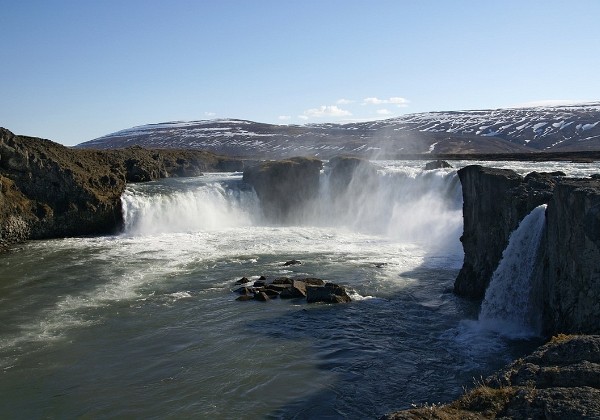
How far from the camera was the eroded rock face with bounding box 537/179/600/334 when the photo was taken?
440 inches

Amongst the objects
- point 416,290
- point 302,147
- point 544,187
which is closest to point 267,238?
point 416,290

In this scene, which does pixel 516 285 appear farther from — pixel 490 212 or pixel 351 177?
pixel 351 177

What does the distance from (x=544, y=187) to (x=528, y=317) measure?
14.5 feet

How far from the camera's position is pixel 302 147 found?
115688mm

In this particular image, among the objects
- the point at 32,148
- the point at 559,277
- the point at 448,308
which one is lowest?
the point at 448,308

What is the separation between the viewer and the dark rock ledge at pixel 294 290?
19.3 m

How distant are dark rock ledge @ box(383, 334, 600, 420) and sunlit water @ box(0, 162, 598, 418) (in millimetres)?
4102

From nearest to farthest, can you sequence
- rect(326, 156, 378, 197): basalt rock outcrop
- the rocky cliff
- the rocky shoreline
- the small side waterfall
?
the rocky shoreline < the rocky cliff < the small side waterfall < rect(326, 156, 378, 197): basalt rock outcrop

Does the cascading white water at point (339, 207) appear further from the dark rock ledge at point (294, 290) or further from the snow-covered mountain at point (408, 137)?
the snow-covered mountain at point (408, 137)

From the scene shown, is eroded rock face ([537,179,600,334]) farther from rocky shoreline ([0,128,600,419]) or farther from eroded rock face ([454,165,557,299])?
eroded rock face ([454,165,557,299])

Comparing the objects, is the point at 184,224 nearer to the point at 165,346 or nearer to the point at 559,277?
the point at 165,346

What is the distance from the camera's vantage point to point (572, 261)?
12180 millimetres

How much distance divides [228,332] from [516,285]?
29.7 ft

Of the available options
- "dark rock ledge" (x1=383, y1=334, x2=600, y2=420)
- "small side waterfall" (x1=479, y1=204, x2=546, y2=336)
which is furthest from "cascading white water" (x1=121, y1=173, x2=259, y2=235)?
"dark rock ledge" (x1=383, y1=334, x2=600, y2=420)
